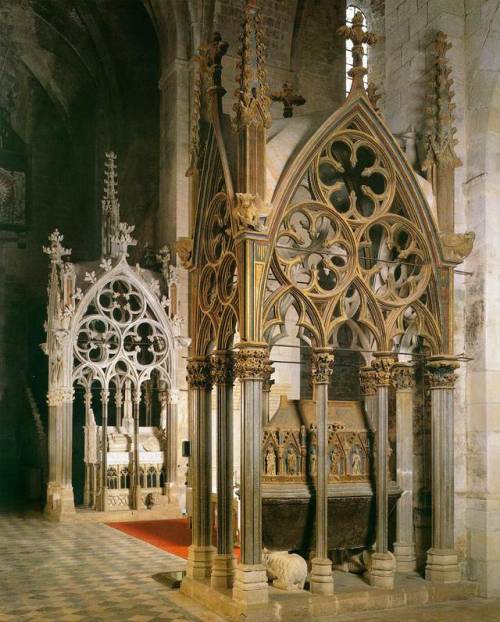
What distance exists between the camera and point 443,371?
636cm

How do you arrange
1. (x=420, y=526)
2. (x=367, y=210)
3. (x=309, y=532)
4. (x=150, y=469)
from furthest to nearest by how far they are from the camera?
(x=150, y=469) → (x=367, y=210) → (x=420, y=526) → (x=309, y=532)

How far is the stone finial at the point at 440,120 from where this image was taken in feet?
21.5

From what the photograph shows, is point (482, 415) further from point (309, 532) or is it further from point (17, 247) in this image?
point (17, 247)

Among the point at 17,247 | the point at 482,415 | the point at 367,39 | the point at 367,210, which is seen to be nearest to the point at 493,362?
the point at 482,415

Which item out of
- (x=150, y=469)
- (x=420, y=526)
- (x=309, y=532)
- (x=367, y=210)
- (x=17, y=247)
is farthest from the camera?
(x=17, y=247)

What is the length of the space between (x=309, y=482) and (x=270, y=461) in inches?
13.9

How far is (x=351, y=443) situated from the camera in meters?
6.49

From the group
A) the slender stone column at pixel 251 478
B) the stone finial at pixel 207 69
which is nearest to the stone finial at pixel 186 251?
the stone finial at pixel 207 69

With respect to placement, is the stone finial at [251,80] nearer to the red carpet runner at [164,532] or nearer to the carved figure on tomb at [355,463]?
the carved figure on tomb at [355,463]

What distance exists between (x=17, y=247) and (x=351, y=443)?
50.1 feet

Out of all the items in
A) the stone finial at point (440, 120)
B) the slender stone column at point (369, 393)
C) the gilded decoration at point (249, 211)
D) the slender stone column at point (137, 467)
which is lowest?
the slender stone column at point (137, 467)

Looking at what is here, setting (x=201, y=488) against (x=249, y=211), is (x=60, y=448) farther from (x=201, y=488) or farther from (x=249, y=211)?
(x=249, y=211)

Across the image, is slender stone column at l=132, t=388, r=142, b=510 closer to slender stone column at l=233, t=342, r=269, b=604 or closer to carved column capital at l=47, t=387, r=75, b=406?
carved column capital at l=47, t=387, r=75, b=406

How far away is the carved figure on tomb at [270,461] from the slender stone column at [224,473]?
0.35 metres
